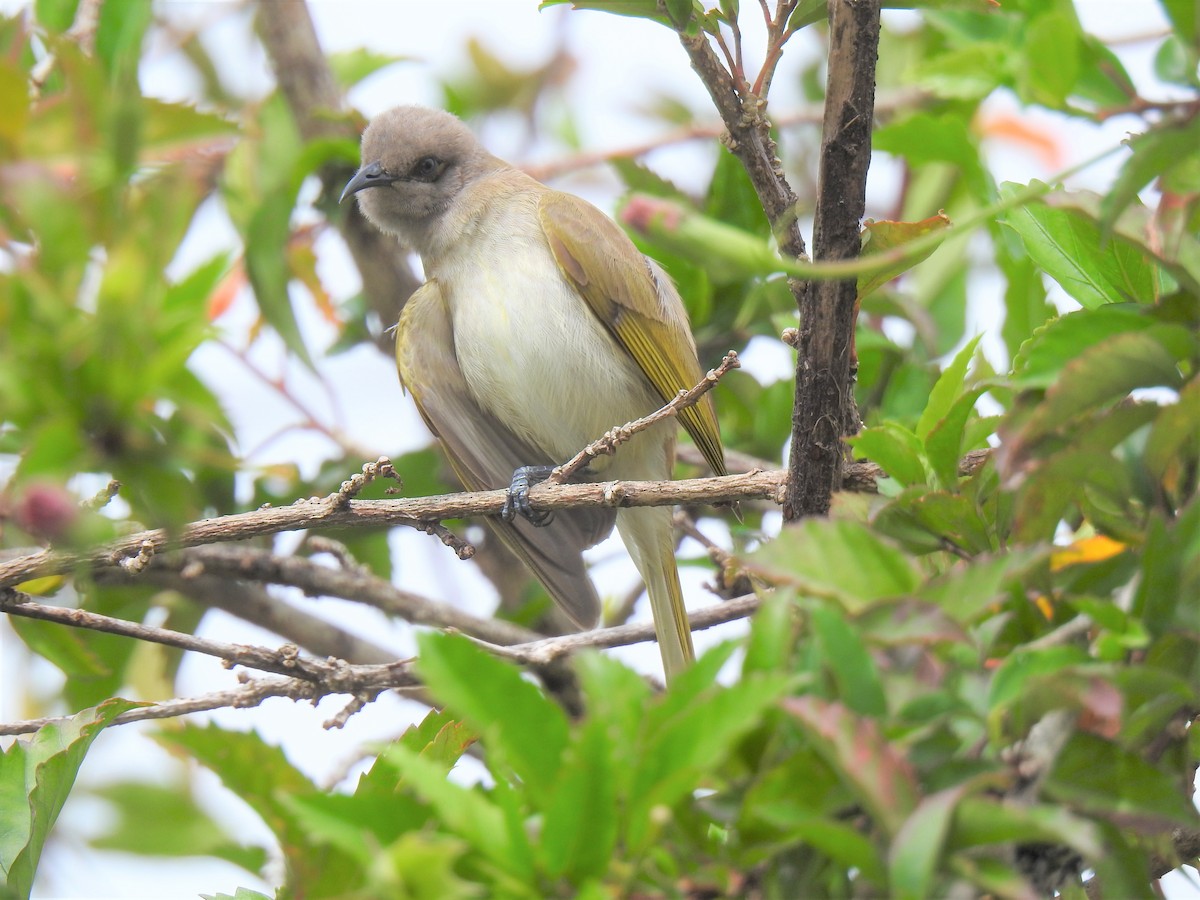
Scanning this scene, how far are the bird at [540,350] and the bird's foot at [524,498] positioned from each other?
0.5 inches

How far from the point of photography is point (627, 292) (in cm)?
464

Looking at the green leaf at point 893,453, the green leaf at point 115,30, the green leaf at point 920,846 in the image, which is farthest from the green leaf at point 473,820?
the green leaf at point 115,30

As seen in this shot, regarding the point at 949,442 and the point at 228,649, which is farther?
the point at 228,649

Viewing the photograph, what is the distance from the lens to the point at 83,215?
1299 millimetres

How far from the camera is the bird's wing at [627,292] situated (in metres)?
4.54

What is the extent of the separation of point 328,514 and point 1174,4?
2.26 m

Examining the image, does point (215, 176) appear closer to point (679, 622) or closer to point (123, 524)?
point (123, 524)

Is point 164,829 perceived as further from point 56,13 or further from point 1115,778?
point 56,13

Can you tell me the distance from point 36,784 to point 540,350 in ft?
9.31

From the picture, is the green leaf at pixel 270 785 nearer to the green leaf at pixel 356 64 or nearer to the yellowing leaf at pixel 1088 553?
the yellowing leaf at pixel 1088 553

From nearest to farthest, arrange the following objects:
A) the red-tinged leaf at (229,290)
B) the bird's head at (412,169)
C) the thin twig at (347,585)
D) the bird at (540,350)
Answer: the thin twig at (347,585) < the bird at (540,350) < the red-tinged leaf at (229,290) < the bird's head at (412,169)

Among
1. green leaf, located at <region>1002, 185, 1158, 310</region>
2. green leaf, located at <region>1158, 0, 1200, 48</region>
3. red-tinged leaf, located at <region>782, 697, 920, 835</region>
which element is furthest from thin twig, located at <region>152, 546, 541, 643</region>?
green leaf, located at <region>1158, 0, 1200, 48</region>

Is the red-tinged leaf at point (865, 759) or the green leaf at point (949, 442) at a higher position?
the green leaf at point (949, 442)

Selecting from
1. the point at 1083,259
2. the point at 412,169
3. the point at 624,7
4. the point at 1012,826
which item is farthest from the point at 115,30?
the point at 412,169
